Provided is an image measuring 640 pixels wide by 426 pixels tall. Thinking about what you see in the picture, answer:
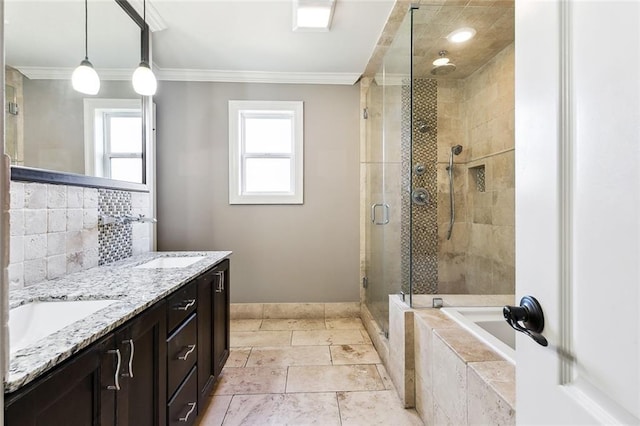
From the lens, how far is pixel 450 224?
2830 mm

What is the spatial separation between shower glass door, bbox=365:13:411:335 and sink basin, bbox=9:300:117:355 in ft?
5.45

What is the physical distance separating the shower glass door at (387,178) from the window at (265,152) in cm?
78

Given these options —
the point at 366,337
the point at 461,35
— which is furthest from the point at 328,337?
the point at 461,35

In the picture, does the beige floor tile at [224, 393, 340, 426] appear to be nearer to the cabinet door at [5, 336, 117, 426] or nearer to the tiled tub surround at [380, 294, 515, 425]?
the tiled tub surround at [380, 294, 515, 425]

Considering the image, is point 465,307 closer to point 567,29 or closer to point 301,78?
point 567,29

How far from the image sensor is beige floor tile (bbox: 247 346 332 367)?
218cm

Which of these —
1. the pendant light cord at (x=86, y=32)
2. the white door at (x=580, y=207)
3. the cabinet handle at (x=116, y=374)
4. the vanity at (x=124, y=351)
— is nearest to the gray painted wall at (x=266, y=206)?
the vanity at (x=124, y=351)

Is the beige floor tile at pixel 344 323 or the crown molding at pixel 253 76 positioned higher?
the crown molding at pixel 253 76

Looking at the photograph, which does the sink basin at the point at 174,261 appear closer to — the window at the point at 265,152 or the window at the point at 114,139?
the window at the point at 114,139

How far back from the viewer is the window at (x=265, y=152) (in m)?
2.99

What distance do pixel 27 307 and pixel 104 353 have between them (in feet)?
1.75

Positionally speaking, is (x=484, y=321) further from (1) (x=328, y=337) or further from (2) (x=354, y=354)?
(1) (x=328, y=337)

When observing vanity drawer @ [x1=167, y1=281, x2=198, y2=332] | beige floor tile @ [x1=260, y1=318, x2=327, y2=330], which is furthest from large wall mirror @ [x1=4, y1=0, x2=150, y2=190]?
beige floor tile @ [x1=260, y1=318, x2=327, y2=330]

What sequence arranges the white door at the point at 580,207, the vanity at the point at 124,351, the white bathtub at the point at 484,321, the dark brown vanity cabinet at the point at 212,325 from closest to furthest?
1. the white door at the point at 580,207
2. the vanity at the point at 124,351
3. the white bathtub at the point at 484,321
4. the dark brown vanity cabinet at the point at 212,325
